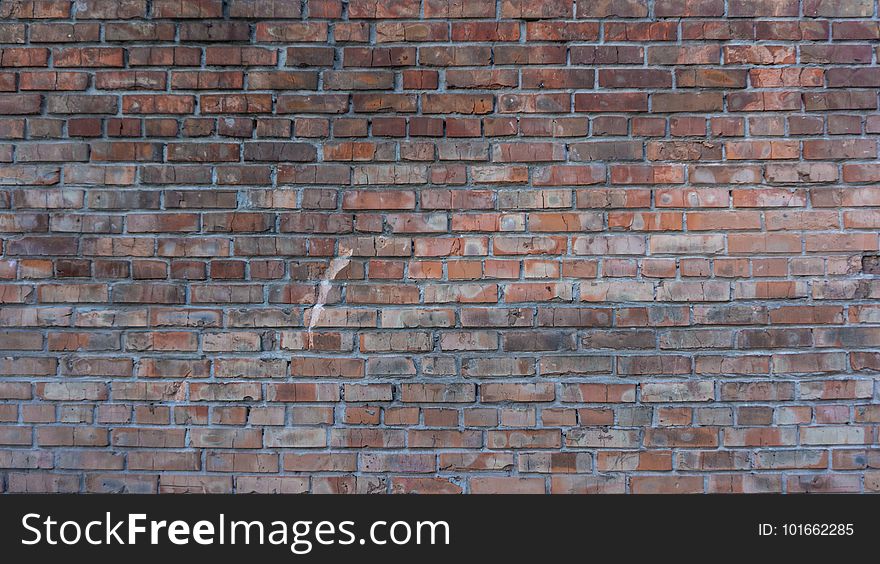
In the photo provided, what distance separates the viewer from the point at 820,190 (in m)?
1.97

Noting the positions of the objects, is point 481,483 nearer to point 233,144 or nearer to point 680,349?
point 680,349

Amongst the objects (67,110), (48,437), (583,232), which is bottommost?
(48,437)

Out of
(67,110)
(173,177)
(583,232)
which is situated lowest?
(583,232)

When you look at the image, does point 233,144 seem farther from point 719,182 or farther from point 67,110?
point 719,182

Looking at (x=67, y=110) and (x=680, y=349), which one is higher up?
(x=67, y=110)

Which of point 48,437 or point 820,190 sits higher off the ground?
point 820,190

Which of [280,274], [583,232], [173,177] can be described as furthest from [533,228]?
[173,177]

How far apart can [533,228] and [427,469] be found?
906 mm

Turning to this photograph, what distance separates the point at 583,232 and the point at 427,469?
976 mm

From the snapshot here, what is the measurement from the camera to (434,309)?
78.0 inches

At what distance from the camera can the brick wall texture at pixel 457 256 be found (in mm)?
1967

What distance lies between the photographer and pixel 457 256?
6.50ft

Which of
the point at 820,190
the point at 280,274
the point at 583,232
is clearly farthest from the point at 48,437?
the point at 820,190

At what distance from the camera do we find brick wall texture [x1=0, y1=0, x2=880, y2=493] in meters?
1.97
